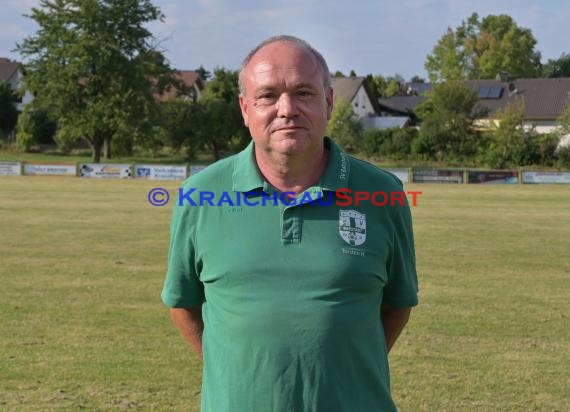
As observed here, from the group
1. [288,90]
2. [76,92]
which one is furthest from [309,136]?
[76,92]

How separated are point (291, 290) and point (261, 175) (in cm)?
45

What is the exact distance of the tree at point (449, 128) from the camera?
66.7m

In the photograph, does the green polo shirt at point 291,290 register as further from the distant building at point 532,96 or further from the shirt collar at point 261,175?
the distant building at point 532,96

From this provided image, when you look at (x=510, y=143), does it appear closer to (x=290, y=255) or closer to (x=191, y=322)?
(x=191, y=322)

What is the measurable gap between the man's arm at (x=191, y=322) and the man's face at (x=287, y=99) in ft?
2.92

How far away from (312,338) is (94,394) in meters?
4.76

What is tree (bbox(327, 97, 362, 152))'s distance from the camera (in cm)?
7056

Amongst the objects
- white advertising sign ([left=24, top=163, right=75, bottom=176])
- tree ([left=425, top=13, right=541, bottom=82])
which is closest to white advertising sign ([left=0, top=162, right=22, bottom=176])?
white advertising sign ([left=24, top=163, right=75, bottom=176])

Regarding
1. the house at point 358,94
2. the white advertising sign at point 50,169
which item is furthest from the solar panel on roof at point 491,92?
the white advertising sign at point 50,169

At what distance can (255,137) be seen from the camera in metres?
3.07

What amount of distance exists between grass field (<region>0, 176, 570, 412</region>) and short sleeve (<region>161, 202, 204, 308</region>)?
12.4 ft

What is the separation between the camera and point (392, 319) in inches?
137

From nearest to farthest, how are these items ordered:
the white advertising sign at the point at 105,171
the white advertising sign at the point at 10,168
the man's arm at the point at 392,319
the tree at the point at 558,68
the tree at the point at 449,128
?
the man's arm at the point at 392,319
the white advertising sign at the point at 105,171
the white advertising sign at the point at 10,168
the tree at the point at 449,128
the tree at the point at 558,68

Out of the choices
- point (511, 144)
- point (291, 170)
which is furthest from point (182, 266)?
point (511, 144)
